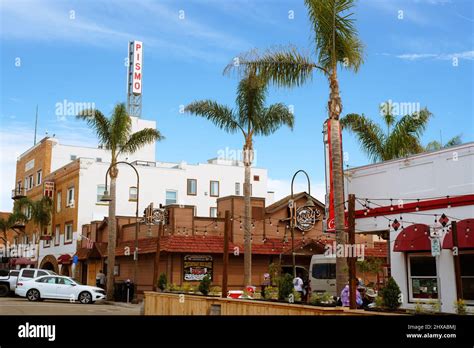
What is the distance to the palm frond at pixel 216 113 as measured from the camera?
97.5ft

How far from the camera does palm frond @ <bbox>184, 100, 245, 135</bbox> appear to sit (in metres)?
29.7

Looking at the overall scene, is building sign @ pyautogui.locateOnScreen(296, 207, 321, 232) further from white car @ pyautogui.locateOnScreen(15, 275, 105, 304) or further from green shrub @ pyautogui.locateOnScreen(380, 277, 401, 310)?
green shrub @ pyautogui.locateOnScreen(380, 277, 401, 310)

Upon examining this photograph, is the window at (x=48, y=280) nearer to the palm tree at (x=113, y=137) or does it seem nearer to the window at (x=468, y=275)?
the palm tree at (x=113, y=137)

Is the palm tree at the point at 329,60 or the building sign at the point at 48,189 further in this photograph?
the building sign at the point at 48,189

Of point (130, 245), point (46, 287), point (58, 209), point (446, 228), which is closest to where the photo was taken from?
point (446, 228)

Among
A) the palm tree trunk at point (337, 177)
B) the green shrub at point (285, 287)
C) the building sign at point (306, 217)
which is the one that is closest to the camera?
the green shrub at point (285, 287)

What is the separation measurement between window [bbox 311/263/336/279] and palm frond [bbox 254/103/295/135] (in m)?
7.94

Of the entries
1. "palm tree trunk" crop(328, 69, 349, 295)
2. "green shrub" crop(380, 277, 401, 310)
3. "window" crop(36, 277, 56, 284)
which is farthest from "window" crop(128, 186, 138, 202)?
"green shrub" crop(380, 277, 401, 310)

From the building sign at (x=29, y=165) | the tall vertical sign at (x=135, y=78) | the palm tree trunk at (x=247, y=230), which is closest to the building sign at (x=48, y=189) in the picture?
the building sign at (x=29, y=165)

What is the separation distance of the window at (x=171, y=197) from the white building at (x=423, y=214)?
32.7 m
